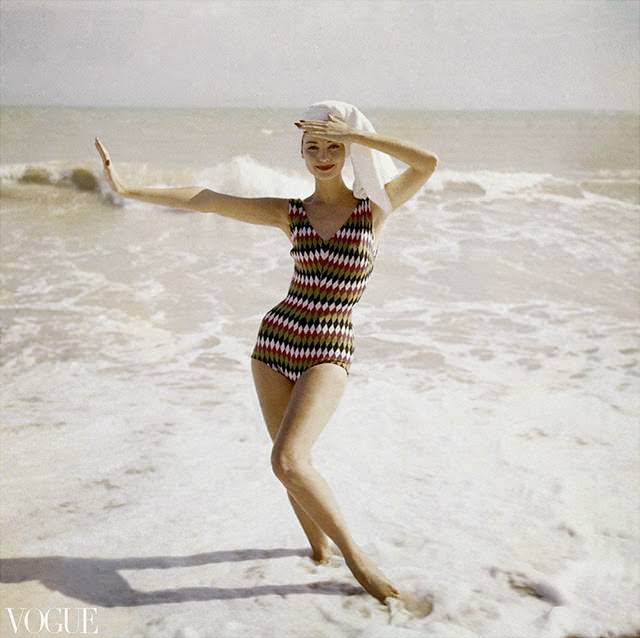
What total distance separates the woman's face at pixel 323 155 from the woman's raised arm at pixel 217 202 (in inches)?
8.8

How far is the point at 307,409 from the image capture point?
279 centimetres

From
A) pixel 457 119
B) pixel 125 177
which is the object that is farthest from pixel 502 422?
pixel 457 119

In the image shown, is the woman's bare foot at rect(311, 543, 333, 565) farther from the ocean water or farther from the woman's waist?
the woman's waist

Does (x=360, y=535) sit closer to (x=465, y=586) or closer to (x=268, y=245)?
(x=465, y=586)

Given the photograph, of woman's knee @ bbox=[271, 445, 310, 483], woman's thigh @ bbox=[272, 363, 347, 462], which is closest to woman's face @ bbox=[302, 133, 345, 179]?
woman's thigh @ bbox=[272, 363, 347, 462]

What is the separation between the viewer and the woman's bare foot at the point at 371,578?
2994 mm

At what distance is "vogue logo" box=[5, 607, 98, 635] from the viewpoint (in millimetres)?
2902

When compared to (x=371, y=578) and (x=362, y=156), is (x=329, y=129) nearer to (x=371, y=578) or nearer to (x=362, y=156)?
(x=362, y=156)

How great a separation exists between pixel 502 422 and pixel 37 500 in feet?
10.1

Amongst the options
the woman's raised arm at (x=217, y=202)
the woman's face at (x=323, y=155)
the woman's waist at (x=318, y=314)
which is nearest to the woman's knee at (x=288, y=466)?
the woman's waist at (x=318, y=314)

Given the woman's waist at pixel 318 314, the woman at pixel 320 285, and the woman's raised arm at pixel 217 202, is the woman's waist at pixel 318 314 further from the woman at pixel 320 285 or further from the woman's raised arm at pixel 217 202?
the woman's raised arm at pixel 217 202

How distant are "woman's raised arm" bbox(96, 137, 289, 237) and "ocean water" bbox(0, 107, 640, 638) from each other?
164 centimetres

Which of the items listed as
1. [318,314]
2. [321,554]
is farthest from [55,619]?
[318,314]

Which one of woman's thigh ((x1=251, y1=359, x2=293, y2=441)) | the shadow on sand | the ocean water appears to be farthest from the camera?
the ocean water
